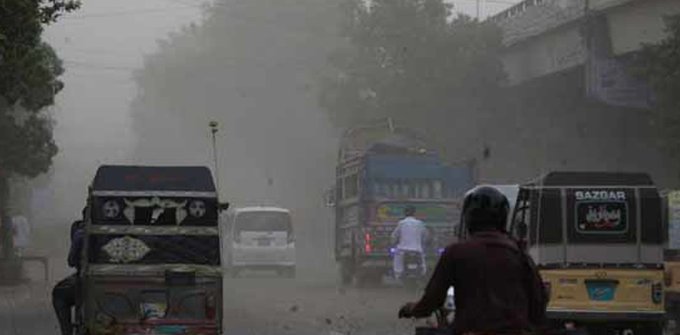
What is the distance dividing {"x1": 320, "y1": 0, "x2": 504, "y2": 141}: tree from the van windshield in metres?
12.4

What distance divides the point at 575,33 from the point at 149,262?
29011 millimetres

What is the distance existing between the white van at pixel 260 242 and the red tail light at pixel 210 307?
23.0 meters

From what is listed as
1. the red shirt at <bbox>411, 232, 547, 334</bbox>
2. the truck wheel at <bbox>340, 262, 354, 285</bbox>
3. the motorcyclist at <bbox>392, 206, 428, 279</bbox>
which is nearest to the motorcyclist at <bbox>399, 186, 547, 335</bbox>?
the red shirt at <bbox>411, 232, 547, 334</bbox>

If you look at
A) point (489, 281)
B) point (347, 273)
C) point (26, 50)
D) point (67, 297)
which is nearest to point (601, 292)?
point (67, 297)

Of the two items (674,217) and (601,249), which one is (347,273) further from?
(601,249)

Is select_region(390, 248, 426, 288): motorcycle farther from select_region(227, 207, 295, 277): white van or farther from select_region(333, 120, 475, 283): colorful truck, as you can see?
select_region(227, 207, 295, 277): white van

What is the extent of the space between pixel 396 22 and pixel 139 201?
36.1m

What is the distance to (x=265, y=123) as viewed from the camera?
7900 centimetres

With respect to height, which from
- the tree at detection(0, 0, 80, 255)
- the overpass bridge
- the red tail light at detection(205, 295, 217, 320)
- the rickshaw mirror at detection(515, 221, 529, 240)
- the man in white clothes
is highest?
the overpass bridge

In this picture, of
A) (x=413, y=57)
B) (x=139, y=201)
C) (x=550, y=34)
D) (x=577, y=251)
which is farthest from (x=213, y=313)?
(x=413, y=57)

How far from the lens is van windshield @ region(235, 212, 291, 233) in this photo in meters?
37.4

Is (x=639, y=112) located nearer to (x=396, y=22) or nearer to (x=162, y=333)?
(x=396, y=22)

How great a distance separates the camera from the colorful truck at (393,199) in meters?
29.4

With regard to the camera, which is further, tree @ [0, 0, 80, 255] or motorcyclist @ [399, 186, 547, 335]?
tree @ [0, 0, 80, 255]
